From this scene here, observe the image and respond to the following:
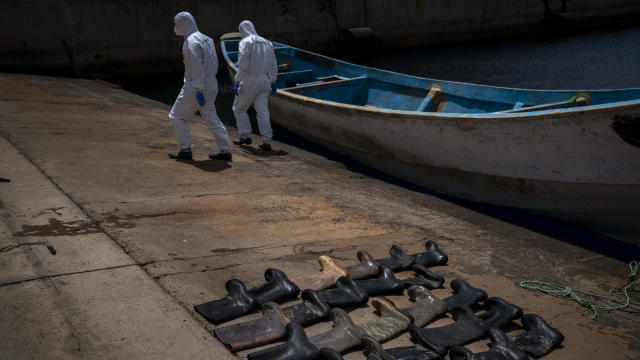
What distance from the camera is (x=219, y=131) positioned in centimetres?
837

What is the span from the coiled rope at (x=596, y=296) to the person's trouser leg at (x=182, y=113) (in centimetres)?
493

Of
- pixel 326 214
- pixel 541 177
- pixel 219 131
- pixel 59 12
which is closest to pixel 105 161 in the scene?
pixel 219 131

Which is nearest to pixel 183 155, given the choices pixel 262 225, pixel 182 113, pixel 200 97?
pixel 182 113

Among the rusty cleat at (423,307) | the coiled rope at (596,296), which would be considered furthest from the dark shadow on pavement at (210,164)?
the coiled rope at (596,296)

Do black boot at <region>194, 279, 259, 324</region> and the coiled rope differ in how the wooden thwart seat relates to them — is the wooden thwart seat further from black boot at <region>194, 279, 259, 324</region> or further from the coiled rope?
black boot at <region>194, 279, 259, 324</region>

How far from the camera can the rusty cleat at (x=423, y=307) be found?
427 centimetres

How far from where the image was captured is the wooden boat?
6.33 metres

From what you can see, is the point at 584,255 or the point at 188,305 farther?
the point at 584,255

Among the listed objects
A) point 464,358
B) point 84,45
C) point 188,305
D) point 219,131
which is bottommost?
point 464,358

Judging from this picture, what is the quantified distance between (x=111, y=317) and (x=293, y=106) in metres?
7.06

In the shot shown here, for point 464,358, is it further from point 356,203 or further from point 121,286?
point 356,203

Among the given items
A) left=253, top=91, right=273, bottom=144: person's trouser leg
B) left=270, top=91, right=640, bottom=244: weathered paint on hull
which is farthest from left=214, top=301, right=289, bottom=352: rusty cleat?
left=253, top=91, right=273, bottom=144: person's trouser leg

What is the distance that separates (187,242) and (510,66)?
17.6 meters

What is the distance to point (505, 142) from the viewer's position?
7.09 m
